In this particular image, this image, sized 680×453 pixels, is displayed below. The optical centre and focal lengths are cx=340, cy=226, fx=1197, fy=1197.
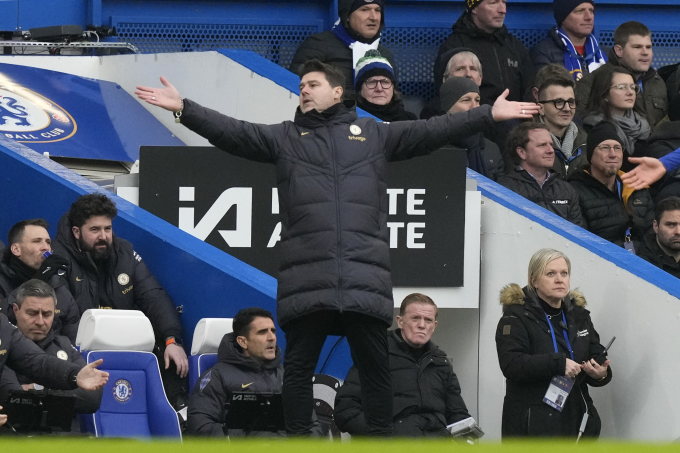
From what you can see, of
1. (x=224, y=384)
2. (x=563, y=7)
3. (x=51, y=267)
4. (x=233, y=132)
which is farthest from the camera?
(x=563, y=7)

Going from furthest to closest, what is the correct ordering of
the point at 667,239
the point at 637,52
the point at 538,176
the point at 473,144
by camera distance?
1. the point at 637,52
2. the point at 473,144
3. the point at 538,176
4. the point at 667,239

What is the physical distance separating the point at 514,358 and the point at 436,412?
500 mm

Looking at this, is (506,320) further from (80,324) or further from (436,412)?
(80,324)

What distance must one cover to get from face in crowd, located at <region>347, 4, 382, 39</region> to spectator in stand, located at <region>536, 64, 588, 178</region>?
1611 millimetres

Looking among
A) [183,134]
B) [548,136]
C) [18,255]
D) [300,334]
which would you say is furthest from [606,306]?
[183,134]

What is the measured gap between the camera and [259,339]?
19.5ft

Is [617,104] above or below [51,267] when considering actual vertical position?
above

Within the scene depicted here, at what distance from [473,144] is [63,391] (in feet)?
12.1

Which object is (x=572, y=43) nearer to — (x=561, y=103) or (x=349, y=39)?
(x=561, y=103)

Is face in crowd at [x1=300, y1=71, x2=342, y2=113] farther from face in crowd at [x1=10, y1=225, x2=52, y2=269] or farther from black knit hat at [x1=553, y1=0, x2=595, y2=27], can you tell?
black knit hat at [x1=553, y1=0, x2=595, y2=27]

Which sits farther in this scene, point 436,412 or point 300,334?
point 436,412

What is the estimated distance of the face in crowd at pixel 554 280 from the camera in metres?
6.27

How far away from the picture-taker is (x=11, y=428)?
5172 mm

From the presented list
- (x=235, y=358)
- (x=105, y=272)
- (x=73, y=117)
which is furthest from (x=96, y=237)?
(x=73, y=117)
